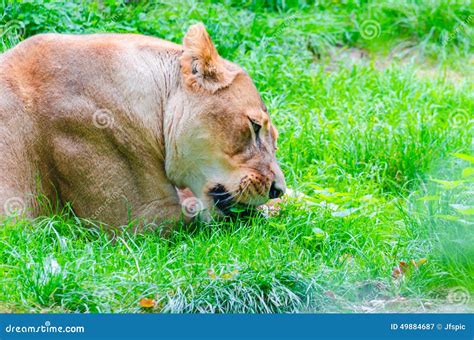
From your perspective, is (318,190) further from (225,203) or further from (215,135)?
(215,135)

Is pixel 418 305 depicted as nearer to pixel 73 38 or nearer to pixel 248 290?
pixel 248 290

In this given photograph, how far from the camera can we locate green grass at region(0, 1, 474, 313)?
651 cm

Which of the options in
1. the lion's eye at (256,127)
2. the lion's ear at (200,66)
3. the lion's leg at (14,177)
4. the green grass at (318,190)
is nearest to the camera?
the green grass at (318,190)

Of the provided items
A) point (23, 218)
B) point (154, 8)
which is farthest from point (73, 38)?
point (154, 8)

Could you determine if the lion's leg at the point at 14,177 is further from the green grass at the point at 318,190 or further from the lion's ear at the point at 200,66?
the lion's ear at the point at 200,66

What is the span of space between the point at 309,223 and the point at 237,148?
91 cm

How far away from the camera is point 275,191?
301 inches

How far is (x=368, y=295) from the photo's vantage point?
6.80 m

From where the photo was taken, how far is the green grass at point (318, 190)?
21.4ft

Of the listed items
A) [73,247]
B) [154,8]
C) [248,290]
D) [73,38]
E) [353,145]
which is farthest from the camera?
[154,8]

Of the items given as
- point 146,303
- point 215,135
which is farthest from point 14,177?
point 146,303

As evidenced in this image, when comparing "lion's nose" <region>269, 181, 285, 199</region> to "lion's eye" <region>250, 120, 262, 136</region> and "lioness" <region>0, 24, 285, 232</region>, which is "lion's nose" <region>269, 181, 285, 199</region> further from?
"lion's eye" <region>250, 120, 262, 136</region>

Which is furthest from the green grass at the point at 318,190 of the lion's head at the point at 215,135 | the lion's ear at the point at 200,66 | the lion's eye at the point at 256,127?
the lion's ear at the point at 200,66

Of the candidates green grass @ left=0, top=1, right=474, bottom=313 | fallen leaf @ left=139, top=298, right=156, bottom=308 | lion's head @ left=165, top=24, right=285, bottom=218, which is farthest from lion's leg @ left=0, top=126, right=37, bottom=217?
fallen leaf @ left=139, top=298, right=156, bottom=308
